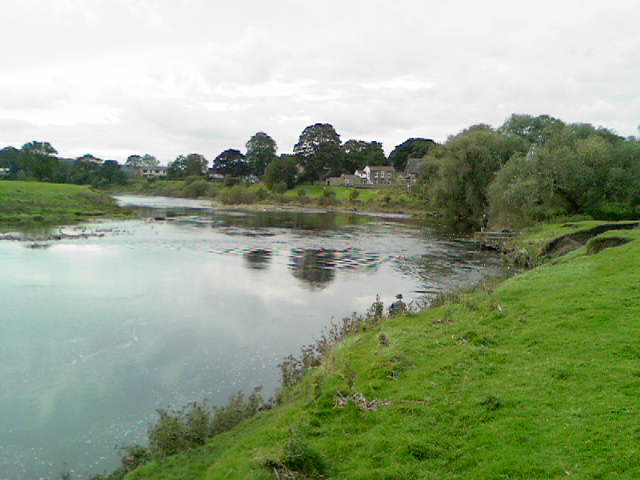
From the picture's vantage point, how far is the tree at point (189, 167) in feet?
506

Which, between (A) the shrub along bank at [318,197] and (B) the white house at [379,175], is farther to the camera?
(B) the white house at [379,175]

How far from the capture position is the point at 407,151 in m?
136

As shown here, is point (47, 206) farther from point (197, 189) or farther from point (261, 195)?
point (197, 189)

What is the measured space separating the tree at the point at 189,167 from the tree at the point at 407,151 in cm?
6552

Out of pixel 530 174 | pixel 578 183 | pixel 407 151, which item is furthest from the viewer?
pixel 407 151

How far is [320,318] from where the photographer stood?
59.0 feet

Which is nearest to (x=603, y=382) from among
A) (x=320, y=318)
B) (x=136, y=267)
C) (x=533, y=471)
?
(x=533, y=471)

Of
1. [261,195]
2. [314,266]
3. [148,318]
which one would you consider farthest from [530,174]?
[261,195]

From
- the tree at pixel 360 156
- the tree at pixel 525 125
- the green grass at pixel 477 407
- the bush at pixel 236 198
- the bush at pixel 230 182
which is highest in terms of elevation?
the tree at pixel 360 156

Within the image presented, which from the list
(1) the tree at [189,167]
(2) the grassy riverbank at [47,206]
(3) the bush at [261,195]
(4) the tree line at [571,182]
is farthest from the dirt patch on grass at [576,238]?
(1) the tree at [189,167]

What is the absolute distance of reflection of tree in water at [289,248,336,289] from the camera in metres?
25.0

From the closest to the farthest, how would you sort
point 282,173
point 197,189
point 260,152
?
point 282,173
point 197,189
point 260,152

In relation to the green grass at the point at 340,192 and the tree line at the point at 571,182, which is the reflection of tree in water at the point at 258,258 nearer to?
the tree line at the point at 571,182

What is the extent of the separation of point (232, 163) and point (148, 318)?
131m
